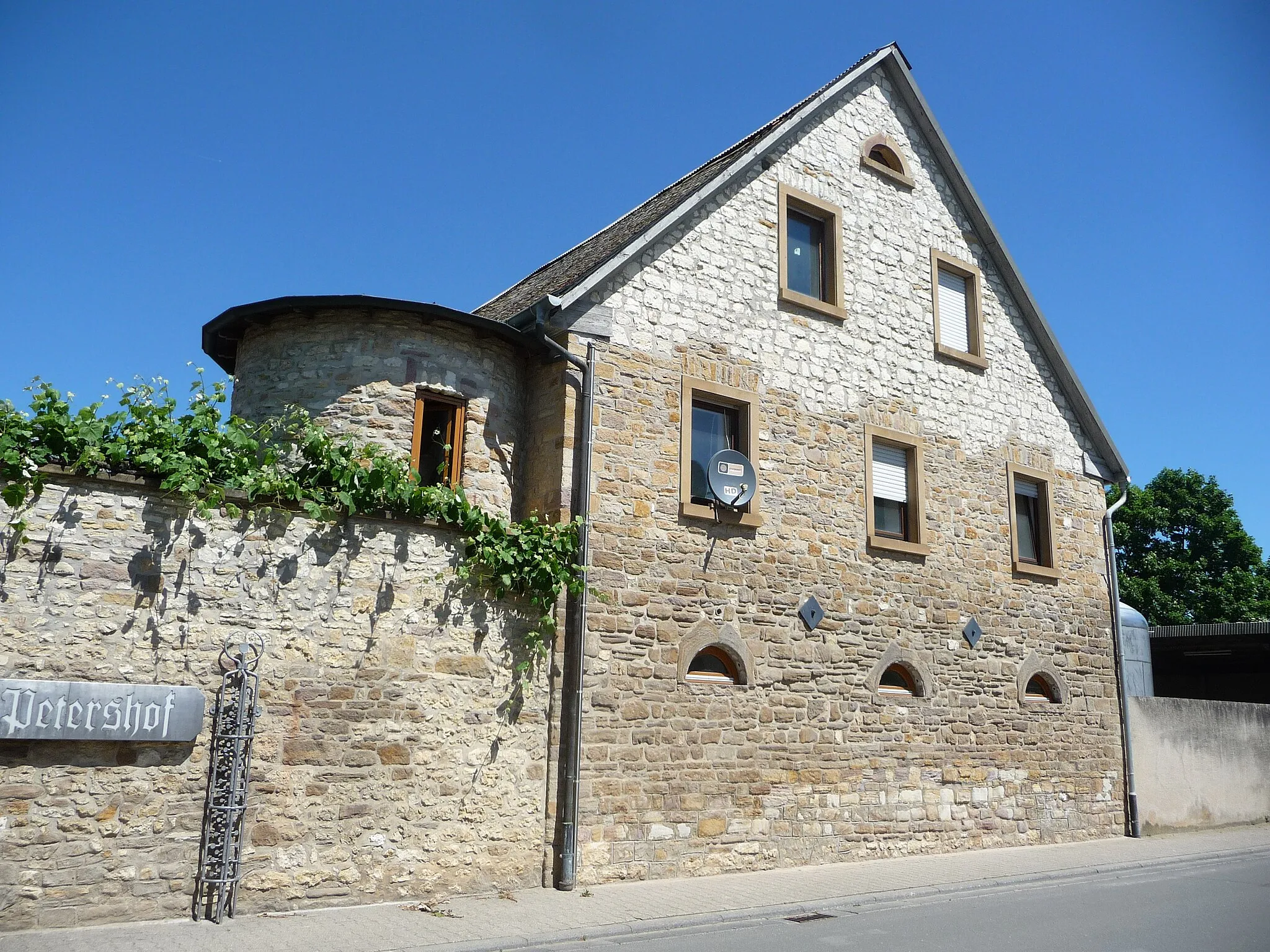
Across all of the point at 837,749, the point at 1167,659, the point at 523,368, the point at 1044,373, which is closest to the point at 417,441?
the point at 523,368

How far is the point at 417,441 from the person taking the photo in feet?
34.8

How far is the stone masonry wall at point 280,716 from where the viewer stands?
765 centimetres

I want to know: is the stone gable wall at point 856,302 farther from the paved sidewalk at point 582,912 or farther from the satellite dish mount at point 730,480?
the paved sidewalk at point 582,912

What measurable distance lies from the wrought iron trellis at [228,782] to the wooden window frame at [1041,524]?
34.0ft

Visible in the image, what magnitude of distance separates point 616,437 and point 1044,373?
8.18 meters

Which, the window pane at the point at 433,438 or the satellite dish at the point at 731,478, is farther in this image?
the satellite dish at the point at 731,478

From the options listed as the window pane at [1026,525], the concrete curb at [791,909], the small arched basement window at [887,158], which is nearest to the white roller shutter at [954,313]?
the small arched basement window at [887,158]

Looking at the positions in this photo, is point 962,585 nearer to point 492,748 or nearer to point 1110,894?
point 1110,894

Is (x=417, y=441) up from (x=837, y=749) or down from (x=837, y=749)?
up

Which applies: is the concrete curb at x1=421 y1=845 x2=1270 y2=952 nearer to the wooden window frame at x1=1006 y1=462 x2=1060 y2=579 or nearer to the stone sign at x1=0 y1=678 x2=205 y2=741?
the stone sign at x1=0 y1=678 x2=205 y2=741

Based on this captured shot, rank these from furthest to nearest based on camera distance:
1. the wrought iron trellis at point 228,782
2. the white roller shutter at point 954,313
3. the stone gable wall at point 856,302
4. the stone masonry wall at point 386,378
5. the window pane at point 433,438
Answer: the white roller shutter at point 954,313, the stone gable wall at point 856,302, the window pane at point 433,438, the stone masonry wall at point 386,378, the wrought iron trellis at point 228,782

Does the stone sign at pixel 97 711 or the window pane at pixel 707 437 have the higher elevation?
the window pane at pixel 707 437

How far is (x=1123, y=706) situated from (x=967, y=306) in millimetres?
6381

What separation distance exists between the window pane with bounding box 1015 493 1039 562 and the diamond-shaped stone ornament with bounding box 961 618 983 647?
66.5 inches
